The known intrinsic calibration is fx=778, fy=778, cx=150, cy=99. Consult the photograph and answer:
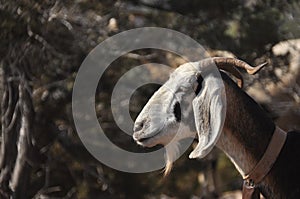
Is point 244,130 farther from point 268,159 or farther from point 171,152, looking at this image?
point 171,152

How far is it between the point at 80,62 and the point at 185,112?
4.01 m

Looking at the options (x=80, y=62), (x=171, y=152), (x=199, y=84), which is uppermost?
(x=199, y=84)

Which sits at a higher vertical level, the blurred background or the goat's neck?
the goat's neck

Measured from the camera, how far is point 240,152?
4648 mm

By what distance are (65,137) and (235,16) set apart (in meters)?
2.69

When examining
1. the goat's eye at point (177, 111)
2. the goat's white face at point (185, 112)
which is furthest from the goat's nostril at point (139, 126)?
the goat's eye at point (177, 111)

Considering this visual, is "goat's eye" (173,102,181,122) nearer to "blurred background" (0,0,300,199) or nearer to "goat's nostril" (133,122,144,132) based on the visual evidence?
"goat's nostril" (133,122,144,132)

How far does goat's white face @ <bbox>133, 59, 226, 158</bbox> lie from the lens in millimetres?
4543

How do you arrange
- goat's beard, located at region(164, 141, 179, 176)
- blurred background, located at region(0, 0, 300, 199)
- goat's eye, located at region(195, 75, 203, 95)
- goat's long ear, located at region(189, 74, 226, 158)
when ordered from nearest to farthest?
goat's long ear, located at region(189, 74, 226, 158) < goat's eye, located at region(195, 75, 203, 95) < goat's beard, located at region(164, 141, 179, 176) < blurred background, located at region(0, 0, 300, 199)

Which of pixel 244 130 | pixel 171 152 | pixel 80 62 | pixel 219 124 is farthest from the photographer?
pixel 80 62

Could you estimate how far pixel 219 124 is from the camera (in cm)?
452

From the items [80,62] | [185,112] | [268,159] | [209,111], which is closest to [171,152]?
[185,112]

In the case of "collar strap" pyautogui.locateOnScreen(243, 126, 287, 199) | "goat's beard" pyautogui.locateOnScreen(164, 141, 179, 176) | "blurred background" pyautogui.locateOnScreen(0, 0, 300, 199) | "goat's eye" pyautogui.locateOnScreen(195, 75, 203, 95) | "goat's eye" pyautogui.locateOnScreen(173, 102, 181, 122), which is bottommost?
"blurred background" pyautogui.locateOnScreen(0, 0, 300, 199)

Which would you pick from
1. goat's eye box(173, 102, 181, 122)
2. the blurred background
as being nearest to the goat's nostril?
goat's eye box(173, 102, 181, 122)
